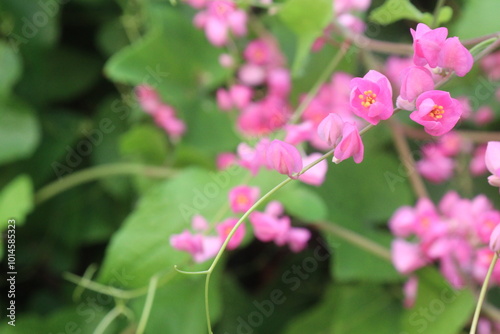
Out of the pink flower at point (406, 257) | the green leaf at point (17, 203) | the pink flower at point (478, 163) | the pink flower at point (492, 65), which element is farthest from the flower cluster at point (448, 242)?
the green leaf at point (17, 203)

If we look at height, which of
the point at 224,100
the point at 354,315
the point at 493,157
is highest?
the point at 493,157

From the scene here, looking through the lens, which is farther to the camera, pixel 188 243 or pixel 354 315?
pixel 354 315

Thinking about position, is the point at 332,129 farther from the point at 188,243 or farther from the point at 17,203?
the point at 17,203

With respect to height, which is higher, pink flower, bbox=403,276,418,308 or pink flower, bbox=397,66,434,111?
pink flower, bbox=397,66,434,111

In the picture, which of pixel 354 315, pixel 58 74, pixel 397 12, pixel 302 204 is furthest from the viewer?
pixel 58 74

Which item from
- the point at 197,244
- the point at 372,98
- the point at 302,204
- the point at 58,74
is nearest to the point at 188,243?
the point at 197,244

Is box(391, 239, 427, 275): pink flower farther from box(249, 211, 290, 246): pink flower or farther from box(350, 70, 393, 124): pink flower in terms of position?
box(350, 70, 393, 124): pink flower

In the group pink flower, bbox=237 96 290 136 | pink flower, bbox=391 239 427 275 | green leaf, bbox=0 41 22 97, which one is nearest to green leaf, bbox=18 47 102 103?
green leaf, bbox=0 41 22 97
